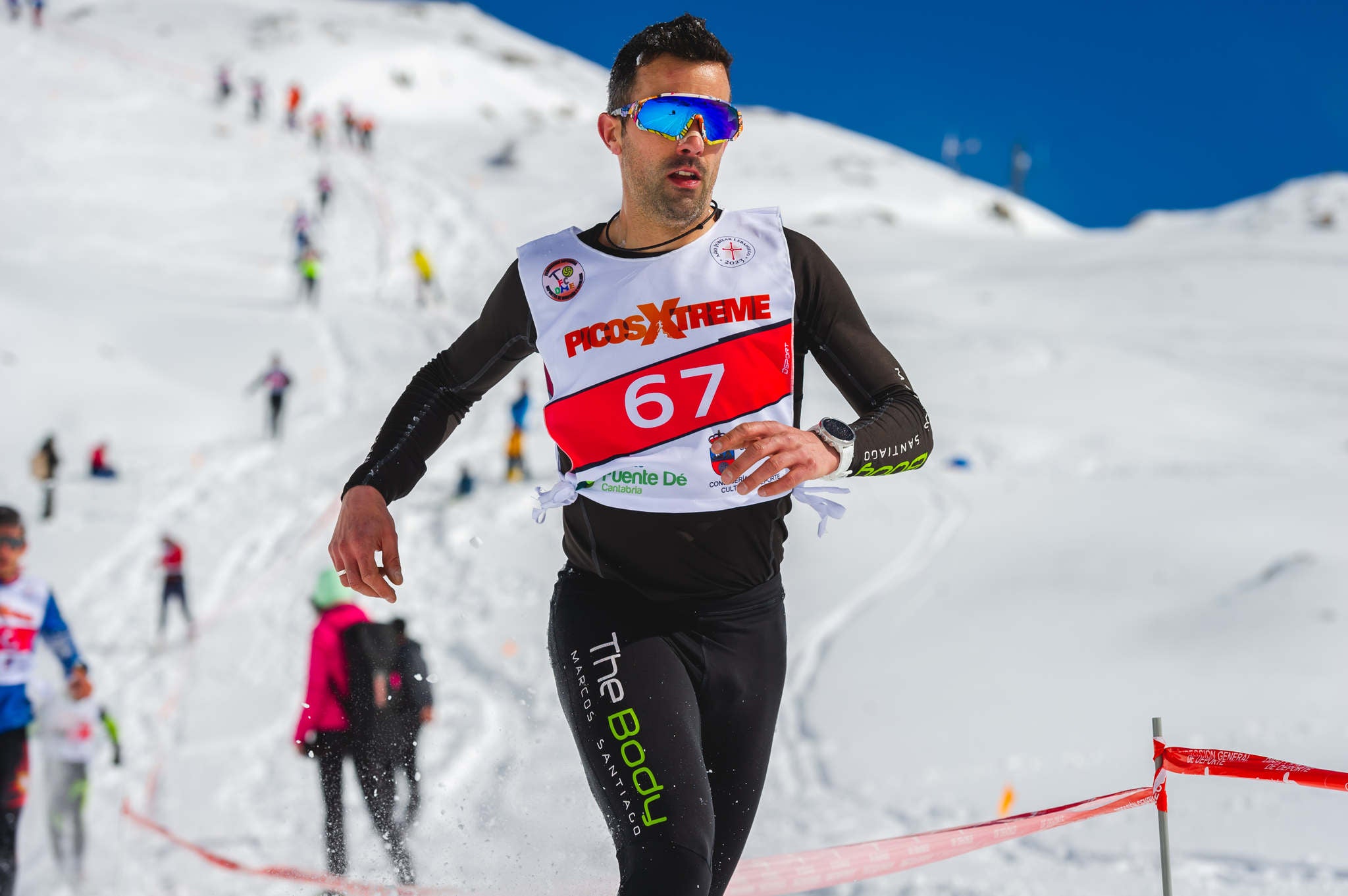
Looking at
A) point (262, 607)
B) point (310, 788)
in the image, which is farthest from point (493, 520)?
point (310, 788)

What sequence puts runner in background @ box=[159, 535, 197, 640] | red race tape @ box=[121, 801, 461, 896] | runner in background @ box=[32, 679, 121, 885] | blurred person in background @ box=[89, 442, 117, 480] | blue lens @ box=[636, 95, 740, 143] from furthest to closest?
1. blurred person in background @ box=[89, 442, 117, 480]
2. runner in background @ box=[159, 535, 197, 640]
3. runner in background @ box=[32, 679, 121, 885]
4. red race tape @ box=[121, 801, 461, 896]
5. blue lens @ box=[636, 95, 740, 143]

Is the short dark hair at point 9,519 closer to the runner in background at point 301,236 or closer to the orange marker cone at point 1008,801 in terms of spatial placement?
the orange marker cone at point 1008,801

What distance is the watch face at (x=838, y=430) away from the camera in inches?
79.5

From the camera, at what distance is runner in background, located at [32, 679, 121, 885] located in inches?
227

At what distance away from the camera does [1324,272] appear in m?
26.4

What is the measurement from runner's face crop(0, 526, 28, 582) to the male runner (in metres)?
3.54

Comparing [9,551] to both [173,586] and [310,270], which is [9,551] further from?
[310,270]

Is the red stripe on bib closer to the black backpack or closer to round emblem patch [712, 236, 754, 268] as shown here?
round emblem patch [712, 236, 754, 268]

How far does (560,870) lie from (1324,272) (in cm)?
2889

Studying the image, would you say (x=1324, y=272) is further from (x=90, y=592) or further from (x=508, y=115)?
(x=508, y=115)

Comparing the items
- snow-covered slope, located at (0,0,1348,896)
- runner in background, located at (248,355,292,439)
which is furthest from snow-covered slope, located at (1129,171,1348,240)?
runner in background, located at (248,355,292,439)

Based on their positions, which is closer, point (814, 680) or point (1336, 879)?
point (1336, 879)

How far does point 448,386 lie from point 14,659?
11.9 ft

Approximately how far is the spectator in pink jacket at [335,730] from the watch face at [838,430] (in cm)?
334
